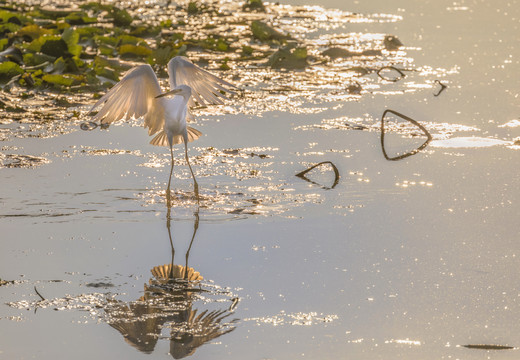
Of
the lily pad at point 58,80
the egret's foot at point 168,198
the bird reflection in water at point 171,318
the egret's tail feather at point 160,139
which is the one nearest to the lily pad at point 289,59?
the lily pad at point 58,80

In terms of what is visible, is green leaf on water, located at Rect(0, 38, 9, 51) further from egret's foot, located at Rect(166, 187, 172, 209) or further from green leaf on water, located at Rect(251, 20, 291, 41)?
egret's foot, located at Rect(166, 187, 172, 209)

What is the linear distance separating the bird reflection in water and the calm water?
0.01 metres

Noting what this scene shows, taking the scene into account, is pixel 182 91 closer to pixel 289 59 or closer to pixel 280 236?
pixel 280 236

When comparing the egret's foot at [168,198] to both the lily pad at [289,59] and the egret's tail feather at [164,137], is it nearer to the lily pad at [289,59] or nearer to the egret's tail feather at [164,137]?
the egret's tail feather at [164,137]

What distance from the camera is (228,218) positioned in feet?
20.9

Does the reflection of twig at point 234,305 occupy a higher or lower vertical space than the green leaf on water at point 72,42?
higher

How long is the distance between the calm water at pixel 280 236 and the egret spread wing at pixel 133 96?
529 millimetres

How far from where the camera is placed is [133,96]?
7.20 m

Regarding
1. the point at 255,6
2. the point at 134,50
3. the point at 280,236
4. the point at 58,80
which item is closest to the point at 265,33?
the point at 134,50

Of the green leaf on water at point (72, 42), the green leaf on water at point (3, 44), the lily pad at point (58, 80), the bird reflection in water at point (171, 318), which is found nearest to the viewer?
the bird reflection in water at point (171, 318)

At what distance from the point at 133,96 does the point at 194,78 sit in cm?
56

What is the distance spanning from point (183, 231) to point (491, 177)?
2679mm

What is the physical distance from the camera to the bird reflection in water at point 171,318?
4457 millimetres

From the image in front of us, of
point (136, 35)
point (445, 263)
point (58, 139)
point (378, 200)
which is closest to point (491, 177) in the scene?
point (378, 200)
